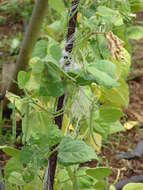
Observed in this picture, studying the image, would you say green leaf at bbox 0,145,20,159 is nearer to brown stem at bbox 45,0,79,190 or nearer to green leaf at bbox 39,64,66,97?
brown stem at bbox 45,0,79,190

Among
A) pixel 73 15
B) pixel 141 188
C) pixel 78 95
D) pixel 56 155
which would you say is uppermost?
pixel 73 15

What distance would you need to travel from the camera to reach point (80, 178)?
95 cm

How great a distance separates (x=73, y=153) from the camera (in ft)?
2.58

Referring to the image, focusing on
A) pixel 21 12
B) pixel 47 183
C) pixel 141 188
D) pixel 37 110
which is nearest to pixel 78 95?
pixel 37 110

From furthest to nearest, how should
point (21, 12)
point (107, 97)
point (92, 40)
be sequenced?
point (21, 12), point (107, 97), point (92, 40)

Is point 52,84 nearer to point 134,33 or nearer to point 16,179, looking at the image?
point 16,179

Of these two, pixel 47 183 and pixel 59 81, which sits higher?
pixel 59 81

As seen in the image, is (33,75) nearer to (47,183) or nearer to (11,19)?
(47,183)

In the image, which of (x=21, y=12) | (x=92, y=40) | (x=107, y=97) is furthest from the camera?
(x=21, y=12)

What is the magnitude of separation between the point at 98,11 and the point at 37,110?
188mm

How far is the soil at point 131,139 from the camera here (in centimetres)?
214

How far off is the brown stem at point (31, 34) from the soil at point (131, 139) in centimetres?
40

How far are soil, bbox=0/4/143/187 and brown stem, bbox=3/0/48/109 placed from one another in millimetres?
403

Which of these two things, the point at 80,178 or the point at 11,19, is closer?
the point at 80,178
